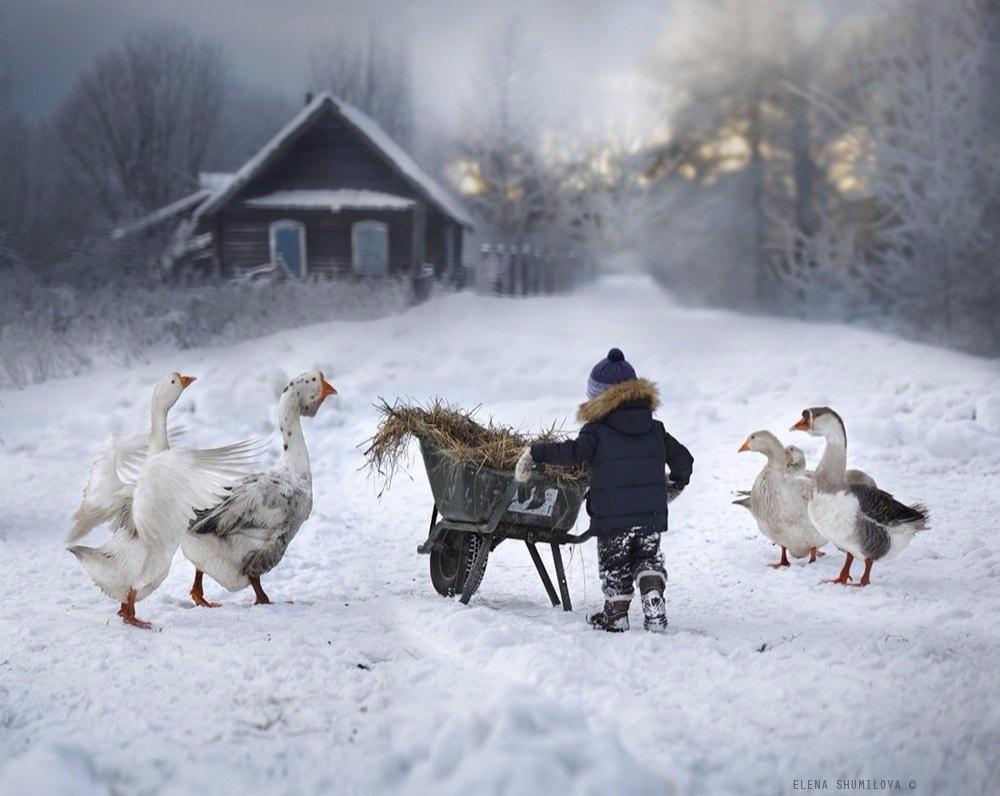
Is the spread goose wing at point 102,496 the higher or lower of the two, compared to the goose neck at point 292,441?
lower

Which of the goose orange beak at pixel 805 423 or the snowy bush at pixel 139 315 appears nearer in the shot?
the goose orange beak at pixel 805 423

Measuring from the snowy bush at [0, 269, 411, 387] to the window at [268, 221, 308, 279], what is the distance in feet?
8.06

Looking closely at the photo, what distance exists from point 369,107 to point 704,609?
16.2 meters

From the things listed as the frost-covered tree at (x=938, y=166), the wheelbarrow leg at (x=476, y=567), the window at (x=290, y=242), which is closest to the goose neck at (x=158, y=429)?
the wheelbarrow leg at (x=476, y=567)

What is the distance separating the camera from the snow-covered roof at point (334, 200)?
48.3ft

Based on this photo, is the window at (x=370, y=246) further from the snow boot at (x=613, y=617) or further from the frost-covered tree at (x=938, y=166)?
the snow boot at (x=613, y=617)

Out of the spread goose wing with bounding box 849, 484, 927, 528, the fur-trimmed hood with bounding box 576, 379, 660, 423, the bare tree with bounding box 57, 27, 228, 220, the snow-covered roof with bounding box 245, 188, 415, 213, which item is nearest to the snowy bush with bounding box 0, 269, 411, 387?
the snow-covered roof with bounding box 245, 188, 415, 213

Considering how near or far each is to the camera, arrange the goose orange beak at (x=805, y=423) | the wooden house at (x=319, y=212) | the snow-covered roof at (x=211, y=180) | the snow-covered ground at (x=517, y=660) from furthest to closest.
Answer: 1. the snow-covered roof at (x=211, y=180)
2. the wooden house at (x=319, y=212)
3. the goose orange beak at (x=805, y=423)
4. the snow-covered ground at (x=517, y=660)

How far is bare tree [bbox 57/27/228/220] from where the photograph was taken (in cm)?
1633

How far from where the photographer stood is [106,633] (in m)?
3.54

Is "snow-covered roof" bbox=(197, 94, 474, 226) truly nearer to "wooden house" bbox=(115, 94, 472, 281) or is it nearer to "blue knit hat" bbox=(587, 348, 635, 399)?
"wooden house" bbox=(115, 94, 472, 281)

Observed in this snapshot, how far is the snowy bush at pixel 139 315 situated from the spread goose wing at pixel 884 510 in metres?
7.19

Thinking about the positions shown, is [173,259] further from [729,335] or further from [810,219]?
[810,219]

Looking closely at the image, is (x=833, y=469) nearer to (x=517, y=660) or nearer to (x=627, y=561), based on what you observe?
(x=627, y=561)
